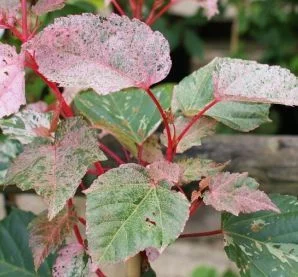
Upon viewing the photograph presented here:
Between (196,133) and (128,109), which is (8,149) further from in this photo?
(196,133)

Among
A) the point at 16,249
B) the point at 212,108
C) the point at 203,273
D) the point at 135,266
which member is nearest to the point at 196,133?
the point at 212,108

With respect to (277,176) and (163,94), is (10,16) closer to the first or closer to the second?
(163,94)

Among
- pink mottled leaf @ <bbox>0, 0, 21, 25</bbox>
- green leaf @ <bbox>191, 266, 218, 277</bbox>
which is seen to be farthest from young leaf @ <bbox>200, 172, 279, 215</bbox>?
green leaf @ <bbox>191, 266, 218, 277</bbox>

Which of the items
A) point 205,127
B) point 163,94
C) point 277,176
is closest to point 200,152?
point 277,176

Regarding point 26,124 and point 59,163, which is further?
point 26,124

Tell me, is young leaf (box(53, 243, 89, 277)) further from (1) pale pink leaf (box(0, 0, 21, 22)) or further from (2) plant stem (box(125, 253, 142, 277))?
(1) pale pink leaf (box(0, 0, 21, 22))

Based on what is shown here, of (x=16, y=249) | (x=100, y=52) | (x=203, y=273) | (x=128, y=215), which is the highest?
(x=100, y=52)
